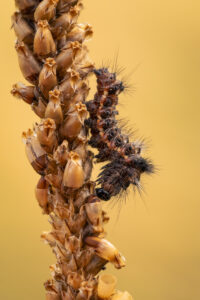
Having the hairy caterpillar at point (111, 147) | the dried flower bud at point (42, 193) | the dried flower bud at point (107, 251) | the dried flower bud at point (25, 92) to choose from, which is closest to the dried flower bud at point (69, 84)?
the dried flower bud at point (25, 92)

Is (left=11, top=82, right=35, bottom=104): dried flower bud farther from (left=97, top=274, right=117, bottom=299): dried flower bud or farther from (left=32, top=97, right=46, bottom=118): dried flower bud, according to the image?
(left=97, top=274, right=117, bottom=299): dried flower bud

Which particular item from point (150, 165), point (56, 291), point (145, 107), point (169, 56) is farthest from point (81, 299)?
point (169, 56)

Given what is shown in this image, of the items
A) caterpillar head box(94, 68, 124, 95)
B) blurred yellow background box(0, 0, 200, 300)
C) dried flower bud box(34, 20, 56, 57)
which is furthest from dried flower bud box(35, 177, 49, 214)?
blurred yellow background box(0, 0, 200, 300)

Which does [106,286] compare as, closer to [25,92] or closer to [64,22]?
[25,92]

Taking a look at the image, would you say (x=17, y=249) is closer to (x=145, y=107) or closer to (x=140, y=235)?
(x=140, y=235)

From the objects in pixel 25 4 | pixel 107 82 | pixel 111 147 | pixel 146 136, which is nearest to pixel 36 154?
pixel 25 4

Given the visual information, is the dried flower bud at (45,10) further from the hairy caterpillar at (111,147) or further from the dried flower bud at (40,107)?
the hairy caterpillar at (111,147)
